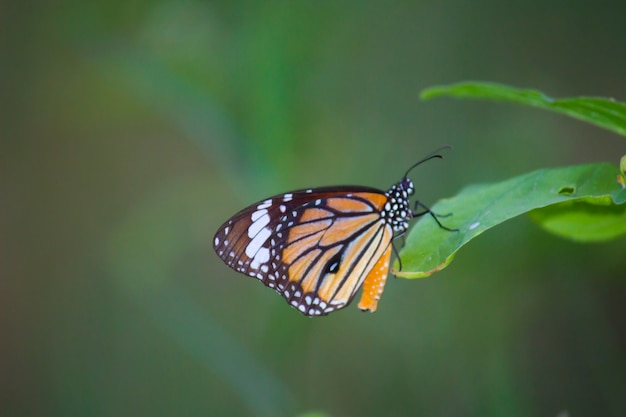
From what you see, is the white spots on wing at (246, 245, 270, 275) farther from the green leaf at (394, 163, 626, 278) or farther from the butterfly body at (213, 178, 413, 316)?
the green leaf at (394, 163, 626, 278)

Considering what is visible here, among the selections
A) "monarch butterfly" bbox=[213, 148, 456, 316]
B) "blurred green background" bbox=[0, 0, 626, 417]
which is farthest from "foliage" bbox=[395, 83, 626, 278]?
"blurred green background" bbox=[0, 0, 626, 417]

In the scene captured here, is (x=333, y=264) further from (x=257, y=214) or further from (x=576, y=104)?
(x=576, y=104)

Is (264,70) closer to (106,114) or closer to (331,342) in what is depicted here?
(331,342)

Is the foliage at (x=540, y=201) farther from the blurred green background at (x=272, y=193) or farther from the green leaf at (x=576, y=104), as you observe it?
the blurred green background at (x=272, y=193)

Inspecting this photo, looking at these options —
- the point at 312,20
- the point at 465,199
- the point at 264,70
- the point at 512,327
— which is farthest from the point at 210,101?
the point at 512,327

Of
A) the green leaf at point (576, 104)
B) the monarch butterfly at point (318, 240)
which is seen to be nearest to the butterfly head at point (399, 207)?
the monarch butterfly at point (318, 240)

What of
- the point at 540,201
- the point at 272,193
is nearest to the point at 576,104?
the point at 540,201
